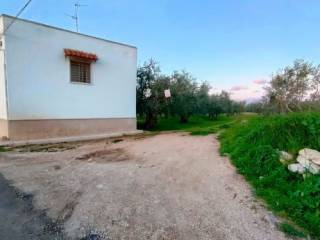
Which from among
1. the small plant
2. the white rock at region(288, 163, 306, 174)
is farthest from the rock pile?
the small plant

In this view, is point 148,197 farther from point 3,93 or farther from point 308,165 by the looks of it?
point 3,93

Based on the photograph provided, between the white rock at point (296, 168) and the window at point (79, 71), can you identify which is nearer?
the white rock at point (296, 168)

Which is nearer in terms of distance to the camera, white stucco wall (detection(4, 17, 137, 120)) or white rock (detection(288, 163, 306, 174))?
white rock (detection(288, 163, 306, 174))

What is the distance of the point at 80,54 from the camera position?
9938 millimetres

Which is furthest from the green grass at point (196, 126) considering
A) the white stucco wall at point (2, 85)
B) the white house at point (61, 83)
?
the white stucco wall at point (2, 85)

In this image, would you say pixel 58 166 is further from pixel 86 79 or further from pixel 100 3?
pixel 100 3

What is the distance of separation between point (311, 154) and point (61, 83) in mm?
9186

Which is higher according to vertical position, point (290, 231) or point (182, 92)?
point (182, 92)

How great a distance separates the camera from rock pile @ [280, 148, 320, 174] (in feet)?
11.2

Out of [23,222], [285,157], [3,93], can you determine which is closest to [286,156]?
[285,157]

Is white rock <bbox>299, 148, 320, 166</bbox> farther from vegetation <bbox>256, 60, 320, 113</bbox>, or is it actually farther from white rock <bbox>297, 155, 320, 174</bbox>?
vegetation <bbox>256, 60, 320, 113</bbox>

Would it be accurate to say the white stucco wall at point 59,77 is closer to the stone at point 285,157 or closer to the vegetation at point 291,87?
the vegetation at point 291,87

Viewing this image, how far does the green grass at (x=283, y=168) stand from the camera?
2775 mm

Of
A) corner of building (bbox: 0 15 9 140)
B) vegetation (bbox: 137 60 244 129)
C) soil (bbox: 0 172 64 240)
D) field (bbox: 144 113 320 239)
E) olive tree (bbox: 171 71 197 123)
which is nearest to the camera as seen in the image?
soil (bbox: 0 172 64 240)
